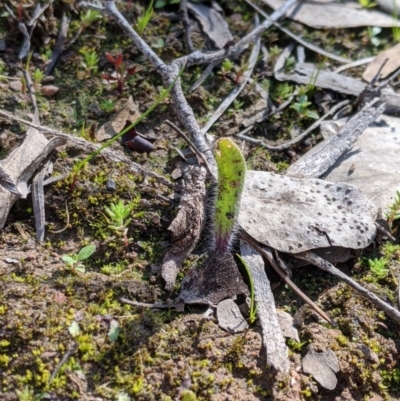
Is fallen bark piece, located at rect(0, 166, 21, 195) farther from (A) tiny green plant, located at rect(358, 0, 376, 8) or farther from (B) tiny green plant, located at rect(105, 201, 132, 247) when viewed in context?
(A) tiny green plant, located at rect(358, 0, 376, 8)

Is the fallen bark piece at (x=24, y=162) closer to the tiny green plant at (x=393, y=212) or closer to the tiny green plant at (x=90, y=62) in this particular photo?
the tiny green plant at (x=90, y=62)

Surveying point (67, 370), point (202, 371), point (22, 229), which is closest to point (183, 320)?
point (202, 371)

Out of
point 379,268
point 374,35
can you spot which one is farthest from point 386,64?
point 379,268

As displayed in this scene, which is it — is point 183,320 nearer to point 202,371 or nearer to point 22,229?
point 202,371

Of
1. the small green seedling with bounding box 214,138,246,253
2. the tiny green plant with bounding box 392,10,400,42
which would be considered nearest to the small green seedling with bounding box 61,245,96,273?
the small green seedling with bounding box 214,138,246,253

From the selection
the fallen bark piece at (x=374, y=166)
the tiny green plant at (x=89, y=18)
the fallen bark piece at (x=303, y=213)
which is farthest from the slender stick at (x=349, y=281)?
the tiny green plant at (x=89, y=18)
